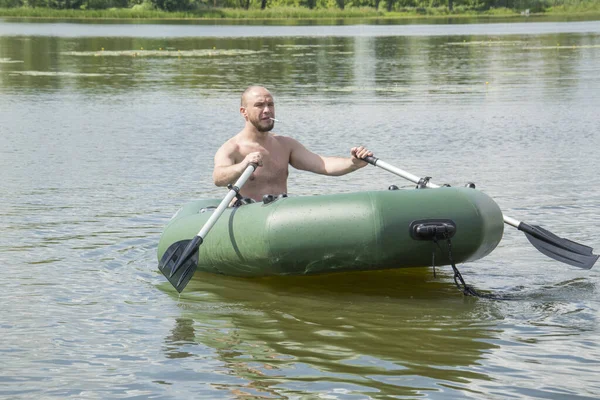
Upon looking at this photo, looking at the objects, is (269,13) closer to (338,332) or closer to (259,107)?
(259,107)

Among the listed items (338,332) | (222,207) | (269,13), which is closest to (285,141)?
(222,207)

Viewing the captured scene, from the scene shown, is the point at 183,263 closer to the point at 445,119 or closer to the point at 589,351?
the point at 589,351

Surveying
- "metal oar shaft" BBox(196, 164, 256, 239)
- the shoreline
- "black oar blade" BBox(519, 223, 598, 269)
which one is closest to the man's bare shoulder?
"metal oar shaft" BBox(196, 164, 256, 239)

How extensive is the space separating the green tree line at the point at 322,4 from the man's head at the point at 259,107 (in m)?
76.6

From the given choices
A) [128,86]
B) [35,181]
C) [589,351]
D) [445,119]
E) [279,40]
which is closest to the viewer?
[589,351]

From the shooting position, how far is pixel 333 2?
98.6m

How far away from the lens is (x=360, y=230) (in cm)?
650

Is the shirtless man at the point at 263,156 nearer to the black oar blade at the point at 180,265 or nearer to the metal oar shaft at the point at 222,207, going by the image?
the metal oar shaft at the point at 222,207

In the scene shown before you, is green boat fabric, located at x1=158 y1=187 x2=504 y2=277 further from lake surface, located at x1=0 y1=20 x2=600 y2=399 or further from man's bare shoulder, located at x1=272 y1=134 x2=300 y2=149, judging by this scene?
man's bare shoulder, located at x1=272 y1=134 x2=300 y2=149

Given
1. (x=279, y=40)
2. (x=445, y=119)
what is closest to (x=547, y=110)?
(x=445, y=119)

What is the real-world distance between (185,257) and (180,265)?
0.21 feet

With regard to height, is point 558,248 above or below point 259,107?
below

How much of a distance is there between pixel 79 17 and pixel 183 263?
74521mm

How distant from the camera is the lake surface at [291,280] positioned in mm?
5449
